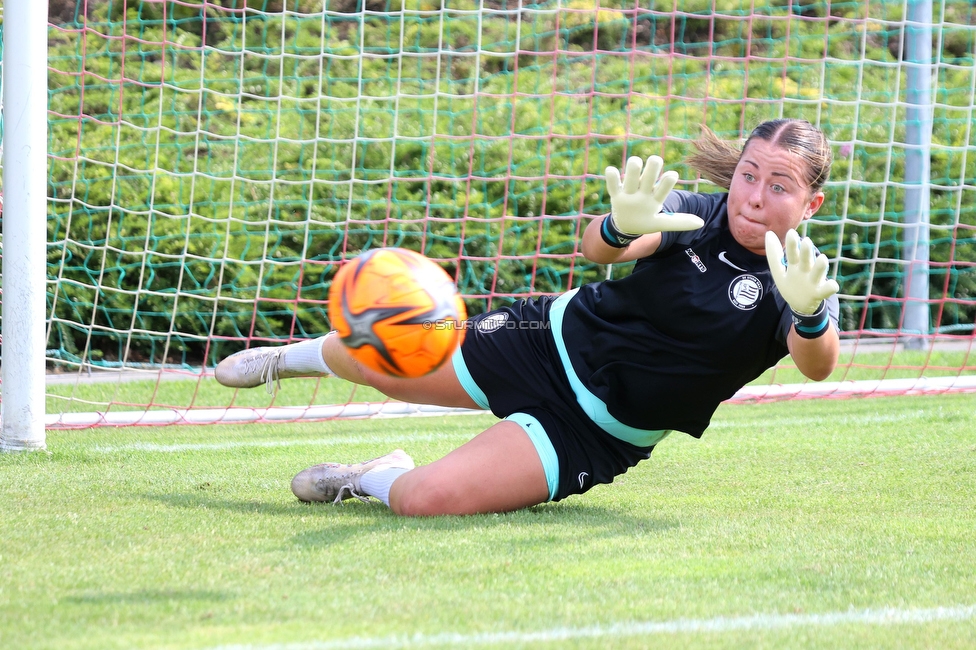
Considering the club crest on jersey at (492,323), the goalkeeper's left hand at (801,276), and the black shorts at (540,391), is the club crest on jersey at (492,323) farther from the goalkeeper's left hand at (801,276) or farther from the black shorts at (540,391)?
the goalkeeper's left hand at (801,276)

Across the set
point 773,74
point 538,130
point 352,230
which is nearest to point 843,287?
point 773,74

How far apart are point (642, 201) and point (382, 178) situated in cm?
523

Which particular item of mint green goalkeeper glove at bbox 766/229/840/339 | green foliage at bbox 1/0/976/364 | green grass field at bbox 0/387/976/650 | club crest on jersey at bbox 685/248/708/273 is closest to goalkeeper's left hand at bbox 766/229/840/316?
mint green goalkeeper glove at bbox 766/229/840/339

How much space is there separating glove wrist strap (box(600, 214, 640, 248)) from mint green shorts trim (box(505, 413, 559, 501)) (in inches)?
24.5

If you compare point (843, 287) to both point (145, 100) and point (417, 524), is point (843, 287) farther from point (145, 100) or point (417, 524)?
point (417, 524)

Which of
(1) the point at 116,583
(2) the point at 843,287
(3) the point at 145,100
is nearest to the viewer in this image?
(1) the point at 116,583

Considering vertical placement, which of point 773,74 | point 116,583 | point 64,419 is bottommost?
point 64,419

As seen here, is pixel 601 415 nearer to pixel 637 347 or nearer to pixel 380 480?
pixel 637 347

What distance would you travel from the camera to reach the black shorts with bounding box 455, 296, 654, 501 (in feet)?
11.1

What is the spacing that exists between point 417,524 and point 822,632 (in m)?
1.28

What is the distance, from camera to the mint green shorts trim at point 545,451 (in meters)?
3.31

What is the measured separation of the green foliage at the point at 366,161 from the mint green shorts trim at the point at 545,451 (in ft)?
10.7

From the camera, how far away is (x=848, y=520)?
328cm

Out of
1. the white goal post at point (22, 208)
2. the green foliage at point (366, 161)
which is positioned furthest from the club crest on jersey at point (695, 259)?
the green foliage at point (366, 161)
